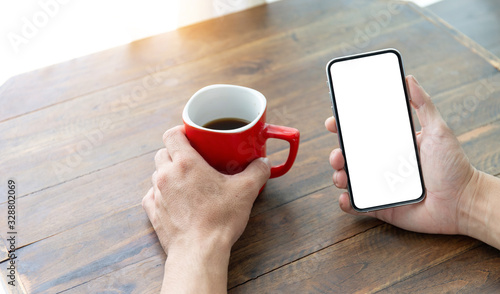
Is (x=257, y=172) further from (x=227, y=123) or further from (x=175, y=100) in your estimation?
(x=175, y=100)

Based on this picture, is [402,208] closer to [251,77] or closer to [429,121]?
[429,121]

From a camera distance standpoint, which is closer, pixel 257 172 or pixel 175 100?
pixel 257 172

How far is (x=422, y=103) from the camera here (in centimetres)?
78

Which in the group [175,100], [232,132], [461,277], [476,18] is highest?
[232,132]

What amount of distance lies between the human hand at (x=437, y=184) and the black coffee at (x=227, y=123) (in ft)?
0.55

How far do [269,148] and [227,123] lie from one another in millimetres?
153

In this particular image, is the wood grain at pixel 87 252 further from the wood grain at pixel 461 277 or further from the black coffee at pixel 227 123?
the wood grain at pixel 461 277

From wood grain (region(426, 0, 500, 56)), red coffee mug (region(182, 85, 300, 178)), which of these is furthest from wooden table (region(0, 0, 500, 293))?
wood grain (region(426, 0, 500, 56))

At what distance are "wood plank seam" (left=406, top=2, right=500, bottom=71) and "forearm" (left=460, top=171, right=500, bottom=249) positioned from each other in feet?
1.34

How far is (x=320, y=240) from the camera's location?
2.54ft

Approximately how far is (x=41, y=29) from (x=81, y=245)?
1.27m

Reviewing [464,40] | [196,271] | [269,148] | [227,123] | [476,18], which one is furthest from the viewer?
[476,18]

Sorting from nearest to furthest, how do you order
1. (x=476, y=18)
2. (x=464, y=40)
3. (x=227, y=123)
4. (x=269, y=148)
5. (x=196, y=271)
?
(x=196, y=271) < (x=227, y=123) < (x=269, y=148) < (x=464, y=40) < (x=476, y=18)

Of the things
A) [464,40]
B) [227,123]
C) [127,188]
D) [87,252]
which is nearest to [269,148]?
[227,123]
